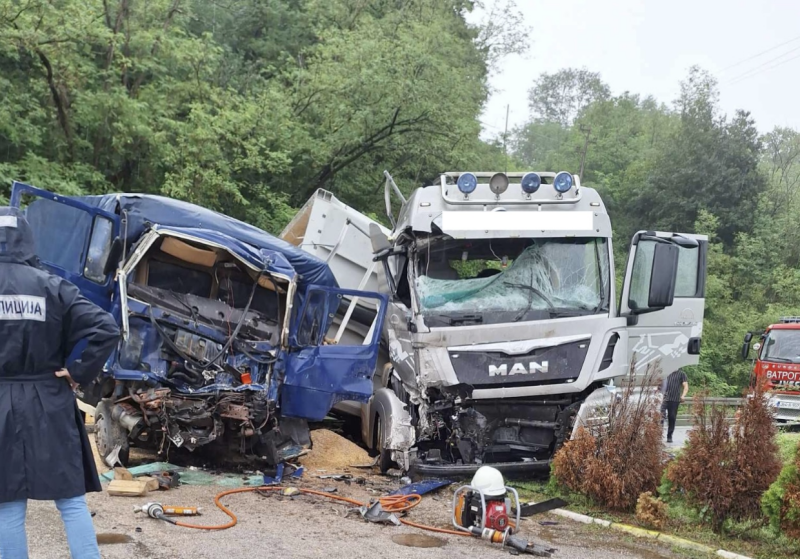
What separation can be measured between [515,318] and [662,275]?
1.49 metres

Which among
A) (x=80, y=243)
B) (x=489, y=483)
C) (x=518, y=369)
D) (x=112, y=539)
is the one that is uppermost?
(x=80, y=243)

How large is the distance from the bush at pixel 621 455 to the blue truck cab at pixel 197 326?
7.35 feet

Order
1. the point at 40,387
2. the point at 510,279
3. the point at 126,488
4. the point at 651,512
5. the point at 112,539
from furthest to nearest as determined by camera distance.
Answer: the point at 510,279
the point at 126,488
the point at 651,512
the point at 112,539
the point at 40,387

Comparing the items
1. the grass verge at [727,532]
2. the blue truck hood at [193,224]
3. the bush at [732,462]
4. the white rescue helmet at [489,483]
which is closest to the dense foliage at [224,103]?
the blue truck hood at [193,224]

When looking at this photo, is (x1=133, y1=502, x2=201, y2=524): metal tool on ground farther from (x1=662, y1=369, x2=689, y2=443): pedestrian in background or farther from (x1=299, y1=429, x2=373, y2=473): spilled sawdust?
(x1=662, y1=369, x2=689, y2=443): pedestrian in background

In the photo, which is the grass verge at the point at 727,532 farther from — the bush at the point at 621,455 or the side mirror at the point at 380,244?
the side mirror at the point at 380,244

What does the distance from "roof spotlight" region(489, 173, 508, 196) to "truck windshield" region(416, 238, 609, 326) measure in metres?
0.55

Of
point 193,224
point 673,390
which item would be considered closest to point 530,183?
point 193,224

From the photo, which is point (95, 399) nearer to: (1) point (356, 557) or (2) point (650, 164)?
(1) point (356, 557)

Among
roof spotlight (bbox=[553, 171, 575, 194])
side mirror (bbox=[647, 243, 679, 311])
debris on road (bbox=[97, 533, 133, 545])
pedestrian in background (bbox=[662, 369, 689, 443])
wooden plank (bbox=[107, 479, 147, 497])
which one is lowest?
debris on road (bbox=[97, 533, 133, 545])

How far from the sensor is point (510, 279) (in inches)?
329

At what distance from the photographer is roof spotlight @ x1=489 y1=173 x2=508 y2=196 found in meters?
8.59

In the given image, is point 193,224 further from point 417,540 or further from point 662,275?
point 662,275

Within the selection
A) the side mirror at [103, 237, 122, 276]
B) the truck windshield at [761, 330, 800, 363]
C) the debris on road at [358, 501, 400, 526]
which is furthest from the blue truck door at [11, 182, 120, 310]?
the truck windshield at [761, 330, 800, 363]
